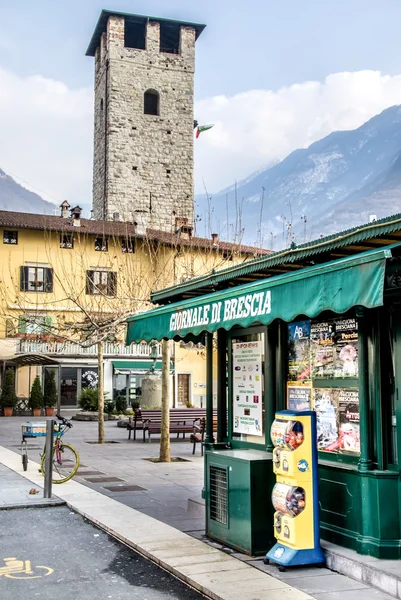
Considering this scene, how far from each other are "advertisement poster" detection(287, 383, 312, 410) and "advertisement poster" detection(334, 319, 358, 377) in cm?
48

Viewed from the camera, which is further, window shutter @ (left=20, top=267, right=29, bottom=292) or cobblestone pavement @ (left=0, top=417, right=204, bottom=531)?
window shutter @ (left=20, top=267, right=29, bottom=292)

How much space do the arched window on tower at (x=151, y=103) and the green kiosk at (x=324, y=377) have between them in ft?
167

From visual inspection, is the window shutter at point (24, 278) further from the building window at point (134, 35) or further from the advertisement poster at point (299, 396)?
the advertisement poster at point (299, 396)

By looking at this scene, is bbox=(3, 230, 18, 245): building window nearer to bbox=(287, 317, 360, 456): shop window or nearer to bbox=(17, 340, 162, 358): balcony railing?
bbox=(17, 340, 162, 358): balcony railing

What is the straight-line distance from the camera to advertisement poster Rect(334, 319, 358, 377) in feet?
23.1

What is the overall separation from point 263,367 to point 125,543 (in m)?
2.46

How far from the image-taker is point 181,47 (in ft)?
193

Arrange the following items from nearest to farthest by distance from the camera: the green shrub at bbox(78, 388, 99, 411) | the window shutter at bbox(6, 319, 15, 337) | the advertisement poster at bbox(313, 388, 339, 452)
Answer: the advertisement poster at bbox(313, 388, 339, 452), the green shrub at bbox(78, 388, 99, 411), the window shutter at bbox(6, 319, 15, 337)

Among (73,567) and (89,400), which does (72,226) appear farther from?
(73,567)

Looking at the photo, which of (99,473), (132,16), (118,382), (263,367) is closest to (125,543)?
(263,367)

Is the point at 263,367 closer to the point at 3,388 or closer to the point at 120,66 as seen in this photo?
the point at 3,388

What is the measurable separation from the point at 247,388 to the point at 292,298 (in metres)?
2.31

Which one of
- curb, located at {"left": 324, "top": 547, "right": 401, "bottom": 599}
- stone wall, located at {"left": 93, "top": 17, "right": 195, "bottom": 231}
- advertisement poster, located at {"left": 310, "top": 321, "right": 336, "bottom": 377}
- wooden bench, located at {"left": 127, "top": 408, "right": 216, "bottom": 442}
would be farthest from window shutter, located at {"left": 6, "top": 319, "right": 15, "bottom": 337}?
curb, located at {"left": 324, "top": 547, "right": 401, "bottom": 599}

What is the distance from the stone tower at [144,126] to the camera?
54.9 m
